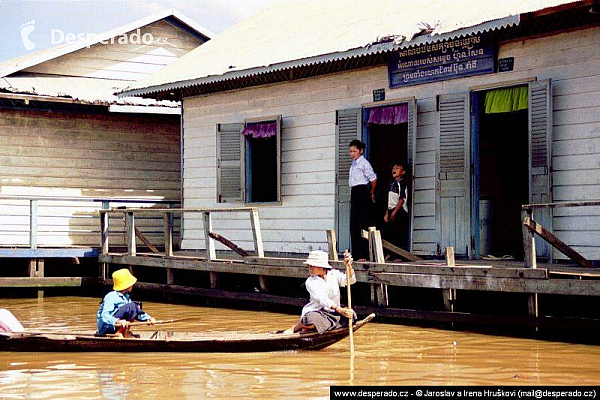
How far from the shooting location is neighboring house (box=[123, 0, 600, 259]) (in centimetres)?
1291

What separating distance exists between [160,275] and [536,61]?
8674 millimetres

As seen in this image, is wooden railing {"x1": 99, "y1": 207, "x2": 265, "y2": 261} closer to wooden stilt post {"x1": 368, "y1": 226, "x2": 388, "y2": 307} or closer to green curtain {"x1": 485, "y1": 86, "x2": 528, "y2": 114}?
wooden stilt post {"x1": 368, "y1": 226, "x2": 388, "y2": 307}

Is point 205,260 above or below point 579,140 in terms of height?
below

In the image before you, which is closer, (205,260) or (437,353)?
(437,353)

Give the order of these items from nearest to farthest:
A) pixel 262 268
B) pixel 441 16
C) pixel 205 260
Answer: pixel 441 16 < pixel 262 268 < pixel 205 260

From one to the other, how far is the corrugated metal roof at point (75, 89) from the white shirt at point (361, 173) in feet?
22.9

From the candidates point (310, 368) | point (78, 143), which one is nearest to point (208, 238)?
point (78, 143)

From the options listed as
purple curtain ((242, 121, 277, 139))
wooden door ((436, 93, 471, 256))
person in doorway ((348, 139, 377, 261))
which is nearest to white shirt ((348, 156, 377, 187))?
person in doorway ((348, 139, 377, 261))

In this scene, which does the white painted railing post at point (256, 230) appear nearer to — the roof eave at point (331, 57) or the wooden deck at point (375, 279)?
the wooden deck at point (375, 279)

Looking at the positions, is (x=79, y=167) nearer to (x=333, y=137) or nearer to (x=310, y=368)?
(x=333, y=137)

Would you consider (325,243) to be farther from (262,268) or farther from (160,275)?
(160,275)

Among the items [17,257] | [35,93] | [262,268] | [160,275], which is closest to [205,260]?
[262,268]

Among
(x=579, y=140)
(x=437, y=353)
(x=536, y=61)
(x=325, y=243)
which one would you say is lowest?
(x=437, y=353)

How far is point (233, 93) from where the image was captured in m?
18.5
